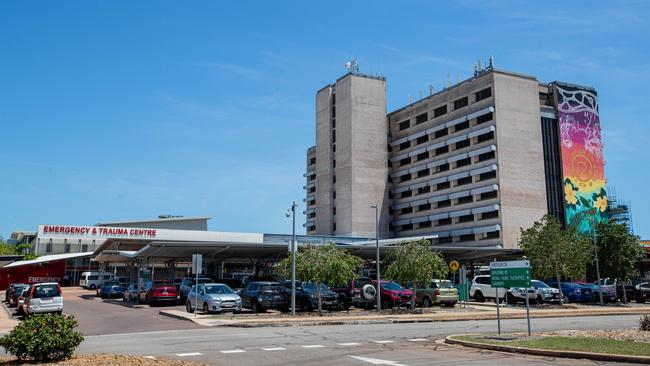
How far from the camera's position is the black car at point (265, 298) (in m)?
31.4

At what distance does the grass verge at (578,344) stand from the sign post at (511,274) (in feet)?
5.09

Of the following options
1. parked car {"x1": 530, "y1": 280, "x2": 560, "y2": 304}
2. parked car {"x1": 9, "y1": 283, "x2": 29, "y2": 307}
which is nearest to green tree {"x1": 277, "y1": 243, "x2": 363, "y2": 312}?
parked car {"x1": 530, "y1": 280, "x2": 560, "y2": 304}

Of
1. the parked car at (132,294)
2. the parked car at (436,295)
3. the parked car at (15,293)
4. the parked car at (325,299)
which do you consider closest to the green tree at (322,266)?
the parked car at (325,299)

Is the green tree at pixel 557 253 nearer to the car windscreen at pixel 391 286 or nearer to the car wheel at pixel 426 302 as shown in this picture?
the car wheel at pixel 426 302

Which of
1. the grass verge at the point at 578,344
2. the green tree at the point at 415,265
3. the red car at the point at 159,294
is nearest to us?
the grass verge at the point at 578,344

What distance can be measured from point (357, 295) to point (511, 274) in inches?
715

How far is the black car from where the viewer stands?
103 ft

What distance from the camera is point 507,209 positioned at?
252ft

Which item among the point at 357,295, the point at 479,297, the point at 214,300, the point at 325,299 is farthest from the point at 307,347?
the point at 479,297

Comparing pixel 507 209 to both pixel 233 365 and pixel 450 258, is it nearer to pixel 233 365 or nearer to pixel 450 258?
pixel 450 258

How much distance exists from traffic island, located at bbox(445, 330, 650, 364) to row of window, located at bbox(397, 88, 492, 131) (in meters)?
65.5

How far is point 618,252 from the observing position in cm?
4469

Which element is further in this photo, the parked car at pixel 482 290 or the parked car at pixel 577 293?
the parked car at pixel 577 293

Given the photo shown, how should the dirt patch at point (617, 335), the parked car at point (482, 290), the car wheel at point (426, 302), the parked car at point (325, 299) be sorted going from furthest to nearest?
the parked car at point (482, 290), the car wheel at point (426, 302), the parked car at point (325, 299), the dirt patch at point (617, 335)
